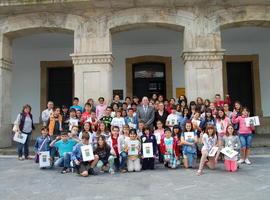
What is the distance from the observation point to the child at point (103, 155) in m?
7.53

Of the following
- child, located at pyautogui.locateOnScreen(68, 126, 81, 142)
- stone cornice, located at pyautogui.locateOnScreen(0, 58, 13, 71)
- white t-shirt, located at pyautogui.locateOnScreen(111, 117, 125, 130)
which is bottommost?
child, located at pyautogui.locateOnScreen(68, 126, 81, 142)

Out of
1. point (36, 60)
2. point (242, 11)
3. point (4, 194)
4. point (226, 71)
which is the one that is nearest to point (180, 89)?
point (226, 71)

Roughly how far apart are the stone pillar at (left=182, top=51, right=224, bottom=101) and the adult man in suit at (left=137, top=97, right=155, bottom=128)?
74.5 inches

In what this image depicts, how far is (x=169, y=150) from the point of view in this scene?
25.8 ft

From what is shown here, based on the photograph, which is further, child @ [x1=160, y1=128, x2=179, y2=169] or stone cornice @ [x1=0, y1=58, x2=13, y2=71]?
stone cornice @ [x1=0, y1=58, x2=13, y2=71]

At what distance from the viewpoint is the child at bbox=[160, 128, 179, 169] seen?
7.84m

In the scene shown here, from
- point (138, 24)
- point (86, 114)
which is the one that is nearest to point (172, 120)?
point (86, 114)

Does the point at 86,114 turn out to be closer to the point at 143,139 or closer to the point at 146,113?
the point at 146,113

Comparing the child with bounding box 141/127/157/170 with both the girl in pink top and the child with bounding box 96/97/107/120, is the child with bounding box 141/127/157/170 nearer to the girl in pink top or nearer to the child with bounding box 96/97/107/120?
the girl in pink top

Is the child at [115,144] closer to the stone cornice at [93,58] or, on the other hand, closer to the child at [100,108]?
the child at [100,108]

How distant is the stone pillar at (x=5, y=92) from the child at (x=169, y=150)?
18.9 ft

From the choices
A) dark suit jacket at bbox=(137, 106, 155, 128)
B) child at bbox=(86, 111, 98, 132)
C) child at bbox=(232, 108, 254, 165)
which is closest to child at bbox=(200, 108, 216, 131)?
child at bbox=(232, 108, 254, 165)

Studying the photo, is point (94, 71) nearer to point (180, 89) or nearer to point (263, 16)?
point (180, 89)

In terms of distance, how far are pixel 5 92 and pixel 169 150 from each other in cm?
643
